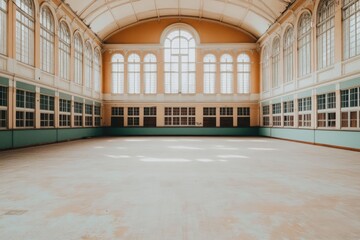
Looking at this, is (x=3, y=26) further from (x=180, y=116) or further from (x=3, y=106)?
(x=180, y=116)

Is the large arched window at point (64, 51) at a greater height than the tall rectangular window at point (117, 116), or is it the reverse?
the large arched window at point (64, 51)

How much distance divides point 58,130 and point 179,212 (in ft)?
59.0

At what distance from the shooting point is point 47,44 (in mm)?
19000

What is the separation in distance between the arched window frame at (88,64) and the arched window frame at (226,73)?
1427 centimetres

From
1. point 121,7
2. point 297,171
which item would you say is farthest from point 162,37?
point 297,171

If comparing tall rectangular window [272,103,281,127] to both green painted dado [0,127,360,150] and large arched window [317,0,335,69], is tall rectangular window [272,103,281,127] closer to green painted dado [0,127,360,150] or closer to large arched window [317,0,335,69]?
green painted dado [0,127,360,150]

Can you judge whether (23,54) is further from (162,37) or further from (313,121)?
(313,121)

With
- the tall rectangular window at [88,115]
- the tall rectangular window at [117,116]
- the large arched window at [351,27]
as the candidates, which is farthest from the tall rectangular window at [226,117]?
the large arched window at [351,27]

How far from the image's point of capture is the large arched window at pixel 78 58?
23953 millimetres

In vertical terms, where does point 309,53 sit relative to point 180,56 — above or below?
below

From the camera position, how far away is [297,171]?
828cm

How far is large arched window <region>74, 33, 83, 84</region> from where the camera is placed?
943 inches

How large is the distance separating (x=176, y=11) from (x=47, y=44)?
1508cm

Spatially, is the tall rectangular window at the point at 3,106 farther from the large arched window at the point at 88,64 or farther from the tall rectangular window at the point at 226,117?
the tall rectangular window at the point at 226,117
